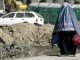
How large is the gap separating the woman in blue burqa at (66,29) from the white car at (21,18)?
62.0 ft

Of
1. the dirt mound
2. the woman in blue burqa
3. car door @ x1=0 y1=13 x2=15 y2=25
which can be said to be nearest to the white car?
car door @ x1=0 y1=13 x2=15 y2=25

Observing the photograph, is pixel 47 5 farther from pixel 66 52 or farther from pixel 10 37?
pixel 66 52

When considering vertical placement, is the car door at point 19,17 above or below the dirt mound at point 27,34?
below

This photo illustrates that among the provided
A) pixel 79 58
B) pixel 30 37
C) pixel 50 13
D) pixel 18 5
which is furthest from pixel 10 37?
pixel 18 5

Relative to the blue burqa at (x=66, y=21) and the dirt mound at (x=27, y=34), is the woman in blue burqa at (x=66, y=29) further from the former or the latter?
the dirt mound at (x=27, y=34)

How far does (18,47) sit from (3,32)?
37.2 ft

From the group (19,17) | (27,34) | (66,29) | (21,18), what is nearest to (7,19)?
(19,17)

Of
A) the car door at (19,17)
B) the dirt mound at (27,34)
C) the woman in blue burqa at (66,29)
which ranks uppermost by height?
the woman in blue burqa at (66,29)

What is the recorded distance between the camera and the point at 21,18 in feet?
117

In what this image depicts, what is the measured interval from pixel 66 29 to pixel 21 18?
20385 millimetres

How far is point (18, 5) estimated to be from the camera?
4816 cm

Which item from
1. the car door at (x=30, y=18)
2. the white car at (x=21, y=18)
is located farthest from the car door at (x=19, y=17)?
the car door at (x=30, y=18)

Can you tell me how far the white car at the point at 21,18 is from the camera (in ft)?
115

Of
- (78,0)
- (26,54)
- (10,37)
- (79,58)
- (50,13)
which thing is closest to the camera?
(79,58)
